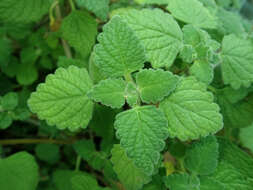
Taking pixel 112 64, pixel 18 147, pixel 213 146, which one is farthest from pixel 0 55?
pixel 213 146

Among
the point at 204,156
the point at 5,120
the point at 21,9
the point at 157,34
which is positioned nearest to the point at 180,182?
the point at 204,156

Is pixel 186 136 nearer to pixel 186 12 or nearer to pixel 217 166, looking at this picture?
pixel 217 166

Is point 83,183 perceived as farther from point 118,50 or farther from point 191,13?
point 191,13

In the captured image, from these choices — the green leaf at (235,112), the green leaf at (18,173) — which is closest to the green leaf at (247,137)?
the green leaf at (235,112)

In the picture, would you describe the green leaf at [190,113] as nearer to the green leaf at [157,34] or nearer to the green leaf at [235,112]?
the green leaf at [157,34]

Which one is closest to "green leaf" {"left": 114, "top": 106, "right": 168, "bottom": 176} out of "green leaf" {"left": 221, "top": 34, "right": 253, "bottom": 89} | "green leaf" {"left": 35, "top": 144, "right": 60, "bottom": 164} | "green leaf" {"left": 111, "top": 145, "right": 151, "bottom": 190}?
"green leaf" {"left": 111, "top": 145, "right": 151, "bottom": 190}
